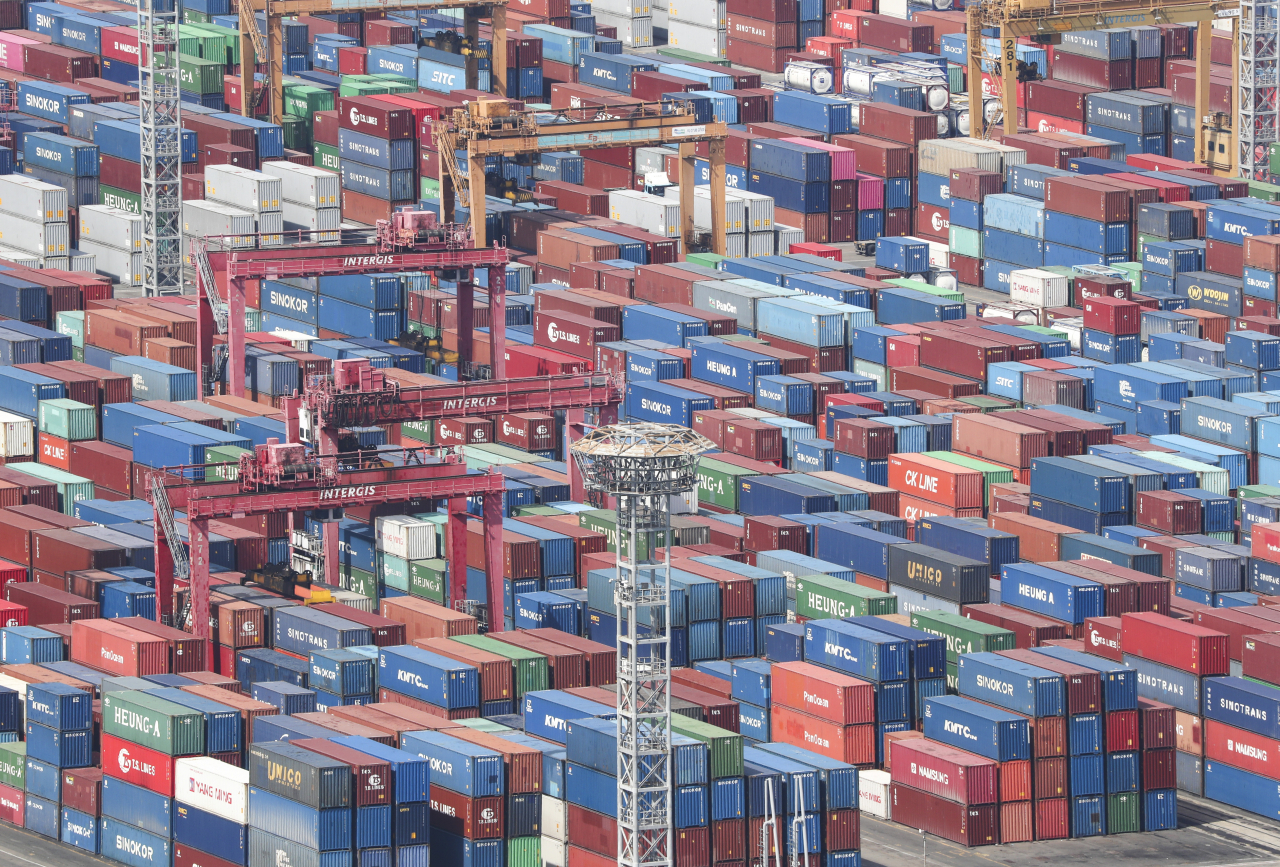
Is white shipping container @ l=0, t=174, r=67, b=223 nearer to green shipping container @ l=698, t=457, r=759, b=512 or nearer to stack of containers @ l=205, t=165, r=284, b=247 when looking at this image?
stack of containers @ l=205, t=165, r=284, b=247

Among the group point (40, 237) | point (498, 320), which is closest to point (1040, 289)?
point (498, 320)

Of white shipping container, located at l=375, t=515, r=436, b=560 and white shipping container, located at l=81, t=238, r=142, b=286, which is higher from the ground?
white shipping container, located at l=81, t=238, r=142, b=286

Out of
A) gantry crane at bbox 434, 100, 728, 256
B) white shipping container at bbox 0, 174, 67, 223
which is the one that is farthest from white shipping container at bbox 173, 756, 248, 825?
white shipping container at bbox 0, 174, 67, 223

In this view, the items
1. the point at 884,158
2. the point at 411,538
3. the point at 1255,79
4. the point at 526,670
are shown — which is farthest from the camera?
the point at 884,158

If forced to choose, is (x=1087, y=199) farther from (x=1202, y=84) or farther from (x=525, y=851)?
(x=525, y=851)

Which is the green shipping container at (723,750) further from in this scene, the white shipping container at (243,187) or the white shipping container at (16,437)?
the white shipping container at (243,187)

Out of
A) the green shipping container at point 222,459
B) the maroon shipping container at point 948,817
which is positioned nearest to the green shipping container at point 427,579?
the green shipping container at point 222,459
